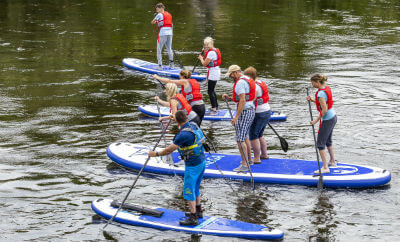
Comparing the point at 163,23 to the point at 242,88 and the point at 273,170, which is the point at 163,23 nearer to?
the point at 242,88

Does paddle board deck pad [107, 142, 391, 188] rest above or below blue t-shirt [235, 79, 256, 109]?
below

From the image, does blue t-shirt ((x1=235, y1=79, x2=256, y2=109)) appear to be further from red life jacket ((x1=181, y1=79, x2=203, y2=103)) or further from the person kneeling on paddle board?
the person kneeling on paddle board

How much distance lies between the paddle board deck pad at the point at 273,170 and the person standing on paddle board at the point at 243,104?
0.34 metres

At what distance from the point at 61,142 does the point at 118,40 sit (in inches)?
541

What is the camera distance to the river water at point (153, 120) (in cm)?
901

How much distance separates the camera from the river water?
355 inches

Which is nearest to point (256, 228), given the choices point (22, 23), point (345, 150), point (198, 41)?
point (345, 150)

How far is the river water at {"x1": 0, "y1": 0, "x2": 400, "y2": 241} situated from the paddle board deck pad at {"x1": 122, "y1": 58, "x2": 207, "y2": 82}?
39cm

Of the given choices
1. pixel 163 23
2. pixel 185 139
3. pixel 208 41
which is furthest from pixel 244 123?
pixel 163 23

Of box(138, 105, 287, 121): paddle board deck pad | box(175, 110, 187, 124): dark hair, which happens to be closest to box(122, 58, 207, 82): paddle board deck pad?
box(138, 105, 287, 121): paddle board deck pad

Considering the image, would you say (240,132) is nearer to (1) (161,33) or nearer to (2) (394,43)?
(1) (161,33)

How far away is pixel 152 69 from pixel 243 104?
977 centimetres

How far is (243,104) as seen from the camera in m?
10.0

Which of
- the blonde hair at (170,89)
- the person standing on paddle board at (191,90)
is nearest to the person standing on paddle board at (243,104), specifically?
the blonde hair at (170,89)
